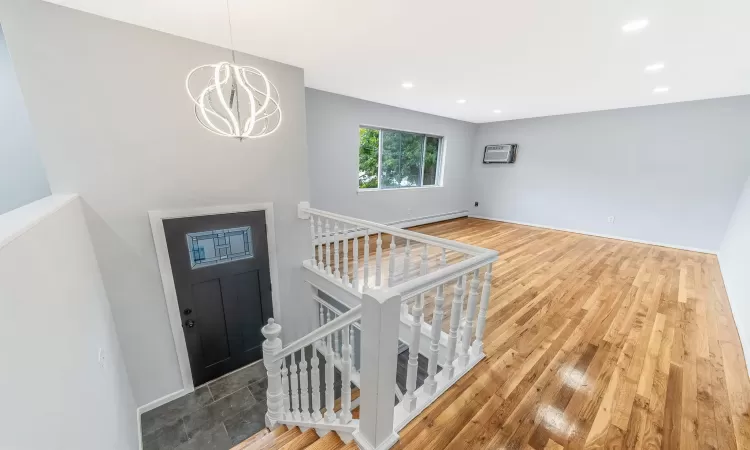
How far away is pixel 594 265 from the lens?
363 centimetres

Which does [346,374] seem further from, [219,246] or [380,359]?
[219,246]

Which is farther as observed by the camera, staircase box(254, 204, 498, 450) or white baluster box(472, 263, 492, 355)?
white baluster box(472, 263, 492, 355)

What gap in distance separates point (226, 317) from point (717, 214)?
24.3 ft

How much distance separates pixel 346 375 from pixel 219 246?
2.05 m

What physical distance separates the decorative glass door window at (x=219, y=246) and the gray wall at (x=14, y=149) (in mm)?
1386

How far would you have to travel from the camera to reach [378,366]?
1.01 m

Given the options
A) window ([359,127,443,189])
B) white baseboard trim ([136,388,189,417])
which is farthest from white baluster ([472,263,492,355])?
window ([359,127,443,189])

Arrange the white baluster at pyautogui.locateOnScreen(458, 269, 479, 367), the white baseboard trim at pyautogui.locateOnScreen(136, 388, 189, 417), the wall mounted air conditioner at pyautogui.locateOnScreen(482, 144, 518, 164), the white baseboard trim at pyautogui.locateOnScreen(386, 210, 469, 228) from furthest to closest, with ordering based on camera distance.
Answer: the wall mounted air conditioner at pyautogui.locateOnScreen(482, 144, 518, 164), the white baseboard trim at pyautogui.locateOnScreen(386, 210, 469, 228), the white baseboard trim at pyautogui.locateOnScreen(136, 388, 189, 417), the white baluster at pyautogui.locateOnScreen(458, 269, 479, 367)

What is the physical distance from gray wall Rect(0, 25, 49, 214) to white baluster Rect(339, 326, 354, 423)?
3.20 m

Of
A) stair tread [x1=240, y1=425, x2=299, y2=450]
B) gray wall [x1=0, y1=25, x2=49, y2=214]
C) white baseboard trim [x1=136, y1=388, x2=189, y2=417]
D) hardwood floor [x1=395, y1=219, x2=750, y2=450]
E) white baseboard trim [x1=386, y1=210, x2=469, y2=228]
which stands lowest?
A: white baseboard trim [x1=136, y1=388, x2=189, y2=417]

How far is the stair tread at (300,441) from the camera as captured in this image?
1390 millimetres

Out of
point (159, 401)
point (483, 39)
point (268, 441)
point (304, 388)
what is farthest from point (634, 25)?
point (159, 401)

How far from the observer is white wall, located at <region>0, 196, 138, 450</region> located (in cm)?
83

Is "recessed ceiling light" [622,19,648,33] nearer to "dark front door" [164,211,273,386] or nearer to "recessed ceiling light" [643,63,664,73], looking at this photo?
"recessed ceiling light" [643,63,664,73]
